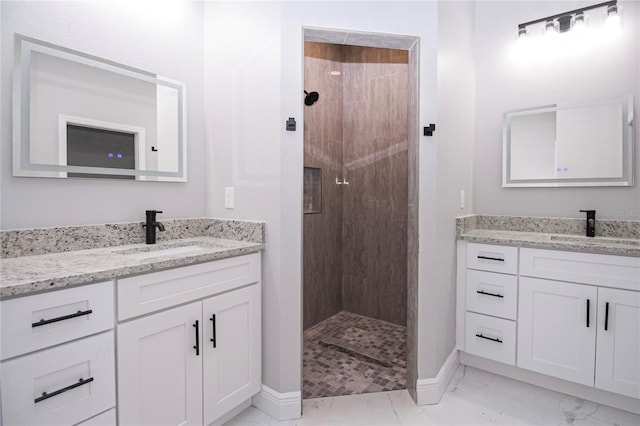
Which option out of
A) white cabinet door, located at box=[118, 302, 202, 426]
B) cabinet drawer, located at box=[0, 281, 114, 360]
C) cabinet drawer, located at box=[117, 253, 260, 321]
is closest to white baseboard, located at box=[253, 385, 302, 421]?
white cabinet door, located at box=[118, 302, 202, 426]

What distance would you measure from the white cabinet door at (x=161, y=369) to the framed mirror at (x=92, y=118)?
0.81 meters

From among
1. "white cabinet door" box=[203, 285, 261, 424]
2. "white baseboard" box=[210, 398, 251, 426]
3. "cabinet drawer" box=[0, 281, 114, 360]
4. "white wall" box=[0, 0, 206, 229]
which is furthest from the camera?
"white baseboard" box=[210, 398, 251, 426]

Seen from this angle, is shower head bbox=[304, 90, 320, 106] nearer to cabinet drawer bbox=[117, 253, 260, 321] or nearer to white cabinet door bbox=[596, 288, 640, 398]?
cabinet drawer bbox=[117, 253, 260, 321]

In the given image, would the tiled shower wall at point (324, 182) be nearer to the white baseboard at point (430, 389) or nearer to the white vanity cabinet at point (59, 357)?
the white baseboard at point (430, 389)

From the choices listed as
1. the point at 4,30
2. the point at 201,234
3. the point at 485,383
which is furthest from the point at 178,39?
the point at 485,383

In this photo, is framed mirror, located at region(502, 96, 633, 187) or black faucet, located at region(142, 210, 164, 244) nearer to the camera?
black faucet, located at region(142, 210, 164, 244)

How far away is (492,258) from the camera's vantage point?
2.08 metres

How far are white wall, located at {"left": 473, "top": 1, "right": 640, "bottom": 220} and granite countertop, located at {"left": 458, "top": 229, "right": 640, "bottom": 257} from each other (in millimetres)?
187

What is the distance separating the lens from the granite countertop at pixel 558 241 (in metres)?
1.72

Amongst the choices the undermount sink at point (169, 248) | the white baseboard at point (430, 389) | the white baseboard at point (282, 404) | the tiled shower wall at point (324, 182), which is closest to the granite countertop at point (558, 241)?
the white baseboard at point (430, 389)

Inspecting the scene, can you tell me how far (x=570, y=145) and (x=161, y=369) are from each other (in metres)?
2.72

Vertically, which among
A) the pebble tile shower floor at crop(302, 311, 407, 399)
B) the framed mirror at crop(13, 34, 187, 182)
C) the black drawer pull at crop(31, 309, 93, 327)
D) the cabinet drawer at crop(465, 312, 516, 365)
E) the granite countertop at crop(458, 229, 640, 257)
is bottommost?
the pebble tile shower floor at crop(302, 311, 407, 399)

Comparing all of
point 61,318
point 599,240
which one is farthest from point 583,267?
point 61,318

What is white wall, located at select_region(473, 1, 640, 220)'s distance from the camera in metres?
2.00
